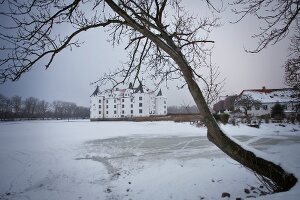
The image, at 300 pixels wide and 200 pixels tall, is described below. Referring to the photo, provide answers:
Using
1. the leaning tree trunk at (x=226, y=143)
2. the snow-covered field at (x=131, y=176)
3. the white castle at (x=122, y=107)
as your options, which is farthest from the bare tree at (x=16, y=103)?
the leaning tree trunk at (x=226, y=143)

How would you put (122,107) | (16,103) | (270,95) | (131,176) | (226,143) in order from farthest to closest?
1. (16,103)
2. (122,107)
3. (270,95)
4. (131,176)
5. (226,143)

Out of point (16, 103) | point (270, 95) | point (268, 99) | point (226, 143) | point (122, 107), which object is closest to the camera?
point (226, 143)

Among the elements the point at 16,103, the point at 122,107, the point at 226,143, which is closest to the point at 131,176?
the point at 226,143

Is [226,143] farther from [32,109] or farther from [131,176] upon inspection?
[32,109]

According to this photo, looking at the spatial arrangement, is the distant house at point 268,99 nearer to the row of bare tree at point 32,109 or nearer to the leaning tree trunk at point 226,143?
the leaning tree trunk at point 226,143

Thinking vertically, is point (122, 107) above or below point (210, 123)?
above

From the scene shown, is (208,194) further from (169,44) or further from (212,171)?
(169,44)

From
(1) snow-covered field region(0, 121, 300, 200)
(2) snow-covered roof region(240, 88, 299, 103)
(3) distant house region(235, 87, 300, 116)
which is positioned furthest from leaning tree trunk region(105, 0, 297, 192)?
(2) snow-covered roof region(240, 88, 299, 103)

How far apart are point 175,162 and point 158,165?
0.94m

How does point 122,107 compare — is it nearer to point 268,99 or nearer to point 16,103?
point 268,99

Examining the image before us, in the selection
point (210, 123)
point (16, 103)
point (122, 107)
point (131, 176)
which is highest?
point (16, 103)

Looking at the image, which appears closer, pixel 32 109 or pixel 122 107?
pixel 122 107

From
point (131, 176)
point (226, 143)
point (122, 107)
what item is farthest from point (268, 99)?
point (226, 143)

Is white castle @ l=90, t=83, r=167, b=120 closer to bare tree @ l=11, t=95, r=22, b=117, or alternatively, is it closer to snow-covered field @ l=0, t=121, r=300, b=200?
bare tree @ l=11, t=95, r=22, b=117
